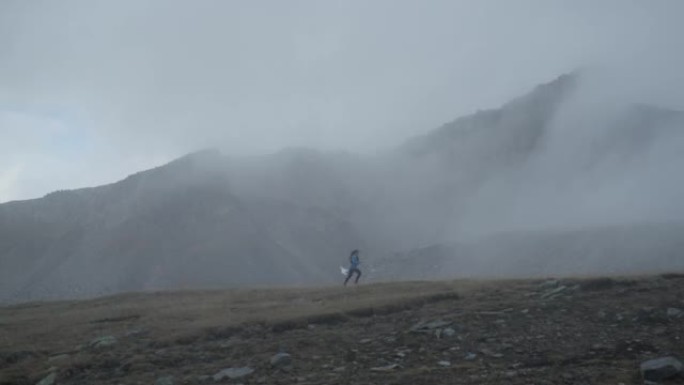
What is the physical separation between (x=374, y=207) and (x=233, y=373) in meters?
158

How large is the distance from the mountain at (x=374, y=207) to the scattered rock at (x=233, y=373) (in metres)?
73.2

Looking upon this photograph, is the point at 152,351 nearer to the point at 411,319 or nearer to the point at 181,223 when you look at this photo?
the point at 411,319

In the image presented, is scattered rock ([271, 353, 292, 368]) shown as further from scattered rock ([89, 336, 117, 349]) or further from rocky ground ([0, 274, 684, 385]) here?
scattered rock ([89, 336, 117, 349])

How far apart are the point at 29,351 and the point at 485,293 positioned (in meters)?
17.4

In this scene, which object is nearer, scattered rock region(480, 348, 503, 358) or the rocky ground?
the rocky ground

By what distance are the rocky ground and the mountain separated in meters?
64.5

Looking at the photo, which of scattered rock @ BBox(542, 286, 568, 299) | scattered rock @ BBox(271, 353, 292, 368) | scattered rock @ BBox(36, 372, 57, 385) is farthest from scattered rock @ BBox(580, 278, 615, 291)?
scattered rock @ BBox(36, 372, 57, 385)

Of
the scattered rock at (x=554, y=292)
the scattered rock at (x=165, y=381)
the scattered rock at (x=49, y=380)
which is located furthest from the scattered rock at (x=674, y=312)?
the scattered rock at (x=49, y=380)

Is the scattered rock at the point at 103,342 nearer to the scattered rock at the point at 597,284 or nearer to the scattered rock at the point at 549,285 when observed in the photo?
the scattered rock at the point at 549,285

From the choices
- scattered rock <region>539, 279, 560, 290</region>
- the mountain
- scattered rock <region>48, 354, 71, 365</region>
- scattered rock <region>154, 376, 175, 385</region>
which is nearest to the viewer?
scattered rock <region>154, 376, 175, 385</region>

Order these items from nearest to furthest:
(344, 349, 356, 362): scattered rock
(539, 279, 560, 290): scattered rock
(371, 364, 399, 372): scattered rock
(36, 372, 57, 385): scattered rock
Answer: (371, 364, 399, 372): scattered rock
(344, 349, 356, 362): scattered rock
(36, 372, 57, 385): scattered rock
(539, 279, 560, 290): scattered rock

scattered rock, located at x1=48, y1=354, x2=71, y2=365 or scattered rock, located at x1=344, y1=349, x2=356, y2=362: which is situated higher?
scattered rock, located at x1=344, y1=349, x2=356, y2=362

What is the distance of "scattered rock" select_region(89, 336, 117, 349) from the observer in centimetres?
2234

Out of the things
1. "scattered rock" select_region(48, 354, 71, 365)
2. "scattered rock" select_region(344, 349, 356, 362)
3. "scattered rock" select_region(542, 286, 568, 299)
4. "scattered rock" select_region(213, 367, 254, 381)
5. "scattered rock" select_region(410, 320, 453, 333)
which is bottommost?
"scattered rock" select_region(213, 367, 254, 381)
